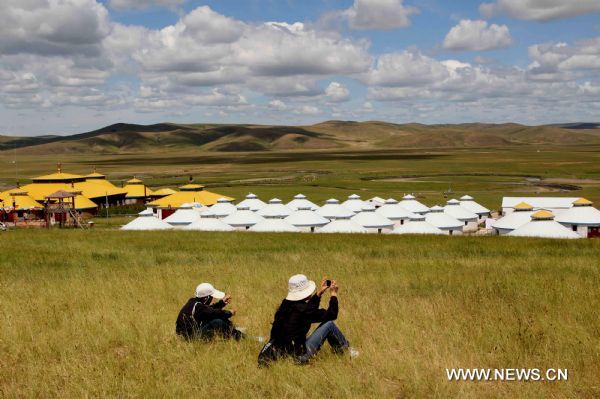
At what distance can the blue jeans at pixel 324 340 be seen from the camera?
775cm

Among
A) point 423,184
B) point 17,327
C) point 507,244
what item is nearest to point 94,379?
point 17,327

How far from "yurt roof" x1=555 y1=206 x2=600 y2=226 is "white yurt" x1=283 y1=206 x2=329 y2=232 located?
76.6 ft

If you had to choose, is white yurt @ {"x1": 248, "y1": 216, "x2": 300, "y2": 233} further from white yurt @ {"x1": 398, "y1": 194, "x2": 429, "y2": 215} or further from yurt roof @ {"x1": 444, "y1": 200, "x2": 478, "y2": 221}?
yurt roof @ {"x1": 444, "y1": 200, "x2": 478, "y2": 221}

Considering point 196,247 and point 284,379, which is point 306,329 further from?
point 196,247

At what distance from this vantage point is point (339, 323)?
384 inches

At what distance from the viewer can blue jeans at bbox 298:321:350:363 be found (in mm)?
7754

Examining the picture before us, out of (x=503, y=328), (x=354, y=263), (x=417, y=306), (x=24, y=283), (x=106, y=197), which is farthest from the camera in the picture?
(x=106, y=197)

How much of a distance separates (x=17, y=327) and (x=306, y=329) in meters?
5.26

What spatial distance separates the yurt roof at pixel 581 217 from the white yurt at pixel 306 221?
2335 cm

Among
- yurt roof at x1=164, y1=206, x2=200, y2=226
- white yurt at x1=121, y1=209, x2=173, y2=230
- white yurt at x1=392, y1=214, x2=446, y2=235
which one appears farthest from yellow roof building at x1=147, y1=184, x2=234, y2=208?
white yurt at x1=392, y1=214, x2=446, y2=235

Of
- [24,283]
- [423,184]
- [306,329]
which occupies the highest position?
[306,329]

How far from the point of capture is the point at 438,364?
7262mm

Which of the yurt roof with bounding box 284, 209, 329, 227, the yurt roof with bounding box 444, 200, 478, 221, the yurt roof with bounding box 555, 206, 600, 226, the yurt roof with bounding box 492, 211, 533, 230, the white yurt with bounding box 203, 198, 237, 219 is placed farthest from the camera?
the yurt roof with bounding box 444, 200, 478, 221

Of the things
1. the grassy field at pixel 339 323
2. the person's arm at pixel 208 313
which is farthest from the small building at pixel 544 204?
the person's arm at pixel 208 313
